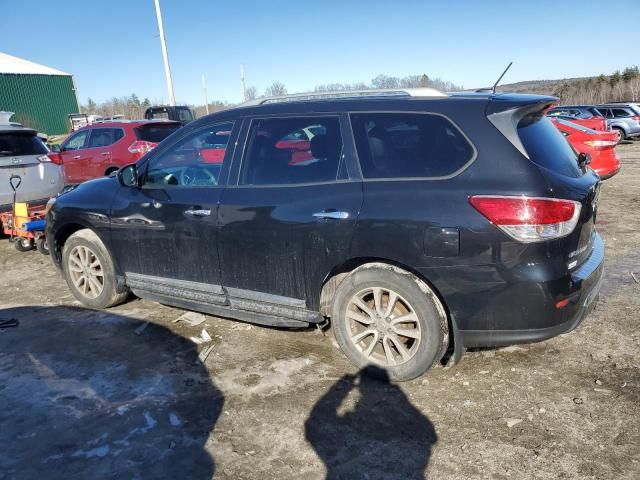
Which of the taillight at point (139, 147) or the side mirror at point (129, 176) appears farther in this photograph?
the taillight at point (139, 147)

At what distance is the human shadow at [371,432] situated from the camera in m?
2.57

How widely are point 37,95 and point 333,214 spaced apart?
152ft

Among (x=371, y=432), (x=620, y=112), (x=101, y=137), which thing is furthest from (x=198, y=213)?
(x=620, y=112)

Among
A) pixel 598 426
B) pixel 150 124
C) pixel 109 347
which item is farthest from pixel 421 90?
pixel 150 124

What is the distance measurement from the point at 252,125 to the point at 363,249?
1.36 m

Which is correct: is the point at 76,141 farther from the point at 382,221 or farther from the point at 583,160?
the point at 583,160

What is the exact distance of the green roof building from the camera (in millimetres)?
39406

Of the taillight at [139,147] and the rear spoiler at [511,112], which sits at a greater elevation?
the taillight at [139,147]

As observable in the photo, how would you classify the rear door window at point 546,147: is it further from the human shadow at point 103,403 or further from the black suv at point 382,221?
the human shadow at point 103,403

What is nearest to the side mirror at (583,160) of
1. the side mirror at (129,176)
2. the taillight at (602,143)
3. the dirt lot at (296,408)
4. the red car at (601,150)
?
the dirt lot at (296,408)

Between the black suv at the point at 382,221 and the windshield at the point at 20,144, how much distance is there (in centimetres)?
429

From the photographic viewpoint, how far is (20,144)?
24.9 ft

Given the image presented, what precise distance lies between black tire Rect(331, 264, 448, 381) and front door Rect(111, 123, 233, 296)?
112 centimetres

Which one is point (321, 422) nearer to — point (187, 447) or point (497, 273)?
point (187, 447)
